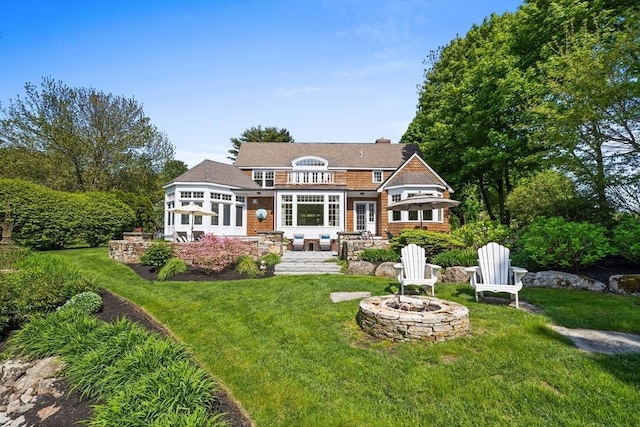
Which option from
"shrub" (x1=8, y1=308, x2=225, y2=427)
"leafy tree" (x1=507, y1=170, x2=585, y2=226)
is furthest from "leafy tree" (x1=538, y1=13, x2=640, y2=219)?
"shrub" (x1=8, y1=308, x2=225, y2=427)

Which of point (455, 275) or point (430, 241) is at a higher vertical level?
point (430, 241)

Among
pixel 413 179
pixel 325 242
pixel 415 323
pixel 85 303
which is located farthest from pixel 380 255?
pixel 413 179

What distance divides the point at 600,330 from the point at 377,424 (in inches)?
162

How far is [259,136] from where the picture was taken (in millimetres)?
42844

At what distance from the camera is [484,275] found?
6.59 metres

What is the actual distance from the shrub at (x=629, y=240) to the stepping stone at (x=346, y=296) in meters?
6.38

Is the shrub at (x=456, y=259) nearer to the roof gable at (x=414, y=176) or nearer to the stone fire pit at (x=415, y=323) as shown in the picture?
the stone fire pit at (x=415, y=323)

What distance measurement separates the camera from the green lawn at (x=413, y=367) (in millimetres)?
Answer: 2809

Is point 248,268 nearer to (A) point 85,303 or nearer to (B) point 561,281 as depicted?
(A) point 85,303

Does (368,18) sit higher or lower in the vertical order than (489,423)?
higher

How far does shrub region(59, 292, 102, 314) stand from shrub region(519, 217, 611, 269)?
1019cm

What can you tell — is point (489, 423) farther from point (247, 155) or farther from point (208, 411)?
point (247, 155)

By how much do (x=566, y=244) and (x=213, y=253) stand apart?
9848 millimetres

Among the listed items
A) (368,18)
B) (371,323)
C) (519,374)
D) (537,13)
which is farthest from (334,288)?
(537,13)
